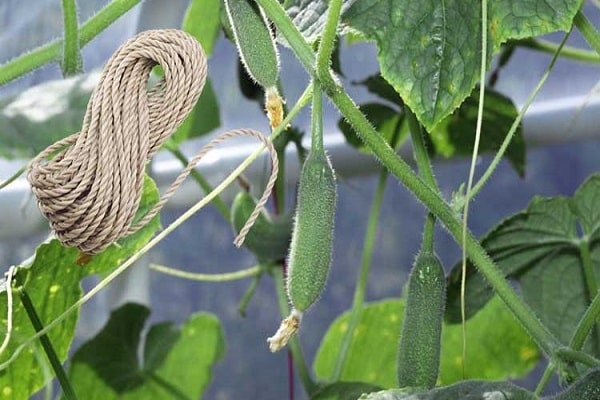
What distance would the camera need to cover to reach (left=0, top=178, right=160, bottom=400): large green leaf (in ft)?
3.03

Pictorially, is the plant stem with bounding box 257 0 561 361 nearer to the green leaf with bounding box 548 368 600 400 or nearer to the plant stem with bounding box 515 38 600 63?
the green leaf with bounding box 548 368 600 400

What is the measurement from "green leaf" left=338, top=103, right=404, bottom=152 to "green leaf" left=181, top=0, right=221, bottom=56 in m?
0.21

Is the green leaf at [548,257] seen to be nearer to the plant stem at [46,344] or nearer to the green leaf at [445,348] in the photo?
the green leaf at [445,348]

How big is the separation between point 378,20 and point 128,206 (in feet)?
0.81

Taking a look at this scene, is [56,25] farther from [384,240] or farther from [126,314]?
[384,240]

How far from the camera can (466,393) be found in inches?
28.8

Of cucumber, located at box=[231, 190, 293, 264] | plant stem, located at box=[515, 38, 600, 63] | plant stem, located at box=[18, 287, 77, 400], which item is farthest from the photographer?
plant stem, located at box=[515, 38, 600, 63]

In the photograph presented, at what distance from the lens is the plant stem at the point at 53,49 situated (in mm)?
811

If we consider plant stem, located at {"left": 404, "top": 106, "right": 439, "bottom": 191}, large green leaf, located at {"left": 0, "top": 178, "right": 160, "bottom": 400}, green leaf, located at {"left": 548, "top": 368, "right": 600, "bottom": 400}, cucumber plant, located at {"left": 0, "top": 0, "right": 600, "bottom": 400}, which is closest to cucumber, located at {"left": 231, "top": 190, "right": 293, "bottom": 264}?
cucumber plant, located at {"left": 0, "top": 0, "right": 600, "bottom": 400}

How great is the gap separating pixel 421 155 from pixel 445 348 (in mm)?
635

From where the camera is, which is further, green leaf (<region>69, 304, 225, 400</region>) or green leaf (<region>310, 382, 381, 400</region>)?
green leaf (<region>69, 304, 225, 400</region>)

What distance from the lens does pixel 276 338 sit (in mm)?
687

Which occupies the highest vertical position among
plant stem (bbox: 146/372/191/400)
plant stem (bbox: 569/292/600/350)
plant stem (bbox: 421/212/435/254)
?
plant stem (bbox: 421/212/435/254)

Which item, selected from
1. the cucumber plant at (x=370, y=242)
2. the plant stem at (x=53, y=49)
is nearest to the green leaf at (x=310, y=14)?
the cucumber plant at (x=370, y=242)
